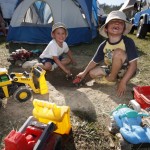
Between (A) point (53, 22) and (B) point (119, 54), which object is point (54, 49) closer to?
(B) point (119, 54)

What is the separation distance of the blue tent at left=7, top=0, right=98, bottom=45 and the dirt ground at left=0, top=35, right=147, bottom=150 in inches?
122

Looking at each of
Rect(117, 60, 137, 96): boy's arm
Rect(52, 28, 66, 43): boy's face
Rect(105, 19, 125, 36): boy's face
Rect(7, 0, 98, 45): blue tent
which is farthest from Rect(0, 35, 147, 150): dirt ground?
Rect(7, 0, 98, 45): blue tent

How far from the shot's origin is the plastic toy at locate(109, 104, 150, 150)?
222cm

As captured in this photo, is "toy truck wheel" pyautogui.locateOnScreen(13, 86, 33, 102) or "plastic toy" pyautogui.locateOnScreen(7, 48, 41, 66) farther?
"plastic toy" pyautogui.locateOnScreen(7, 48, 41, 66)

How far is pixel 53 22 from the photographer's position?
24.8ft

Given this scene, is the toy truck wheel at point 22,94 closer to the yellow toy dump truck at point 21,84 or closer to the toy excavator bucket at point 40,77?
the yellow toy dump truck at point 21,84

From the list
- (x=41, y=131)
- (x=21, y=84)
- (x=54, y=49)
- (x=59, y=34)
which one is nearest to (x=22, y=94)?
(x=21, y=84)

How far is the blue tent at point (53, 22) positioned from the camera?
24.5 ft

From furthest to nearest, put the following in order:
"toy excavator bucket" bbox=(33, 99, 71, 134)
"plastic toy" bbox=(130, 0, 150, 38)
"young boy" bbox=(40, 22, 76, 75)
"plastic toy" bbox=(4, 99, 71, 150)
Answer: "plastic toy" bbox=(130, 0, 150, 38) → "young boy" bbox=(40, 22, 76, 75) → "toy excavator bucket" bbox=(33, 99, 71, 134) → "plastic toy" bbox=(4, 99, 71, 150)

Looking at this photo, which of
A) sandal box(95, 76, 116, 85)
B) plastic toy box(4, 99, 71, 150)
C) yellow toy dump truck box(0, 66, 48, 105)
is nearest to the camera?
plastic toy box(4, 99, 71, 150)

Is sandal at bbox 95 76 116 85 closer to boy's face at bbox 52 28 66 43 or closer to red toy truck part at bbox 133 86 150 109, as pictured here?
red toy truck part at bbox 133 86 150 109

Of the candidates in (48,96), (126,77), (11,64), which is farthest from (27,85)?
(11,64)

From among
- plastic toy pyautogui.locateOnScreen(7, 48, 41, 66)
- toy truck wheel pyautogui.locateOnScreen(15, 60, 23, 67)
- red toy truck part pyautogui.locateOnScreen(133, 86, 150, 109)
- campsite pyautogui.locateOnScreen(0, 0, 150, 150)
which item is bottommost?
campsite pyautogui.locateOnScreen(0, 0, 150, 150)

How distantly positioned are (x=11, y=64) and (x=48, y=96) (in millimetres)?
2073
